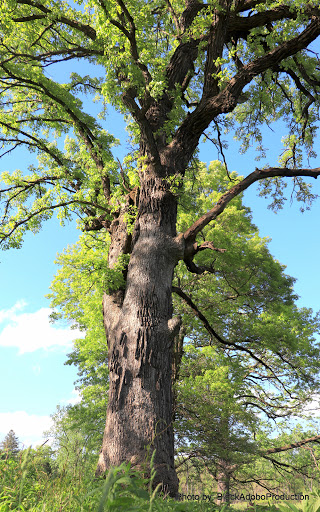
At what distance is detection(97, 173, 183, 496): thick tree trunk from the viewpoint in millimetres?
4660

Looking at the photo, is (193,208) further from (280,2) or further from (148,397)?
(148,397)

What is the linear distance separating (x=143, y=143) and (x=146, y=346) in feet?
14.2

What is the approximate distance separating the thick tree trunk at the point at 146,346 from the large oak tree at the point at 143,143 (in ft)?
0.06

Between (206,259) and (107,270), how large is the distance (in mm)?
7610

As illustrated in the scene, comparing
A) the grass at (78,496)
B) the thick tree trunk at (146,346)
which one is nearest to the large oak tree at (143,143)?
the thick tree trunk at (146,346)

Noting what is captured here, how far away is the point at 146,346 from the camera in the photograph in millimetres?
5352

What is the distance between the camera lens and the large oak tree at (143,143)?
523 centimetres

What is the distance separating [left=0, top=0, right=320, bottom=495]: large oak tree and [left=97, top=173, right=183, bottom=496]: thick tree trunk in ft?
0.06

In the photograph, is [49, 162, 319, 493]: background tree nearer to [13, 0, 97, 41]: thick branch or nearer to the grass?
[13, 0, 97, 41]: thick branch

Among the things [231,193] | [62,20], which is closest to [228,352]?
[231,193]

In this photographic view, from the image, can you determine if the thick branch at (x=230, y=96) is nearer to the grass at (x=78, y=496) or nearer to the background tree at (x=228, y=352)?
the background tree at (x=228, y=352)

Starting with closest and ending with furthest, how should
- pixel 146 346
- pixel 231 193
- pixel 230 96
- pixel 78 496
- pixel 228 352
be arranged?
pixel 78 496 < pixel 146 346 < pixel 230 96 < pixel 231 193 < pixel 228 352

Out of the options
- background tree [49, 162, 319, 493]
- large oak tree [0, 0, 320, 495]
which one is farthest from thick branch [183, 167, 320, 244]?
background tree [49, 162, 319, 493]

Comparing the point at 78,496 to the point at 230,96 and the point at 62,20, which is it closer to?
the point at 230,96
